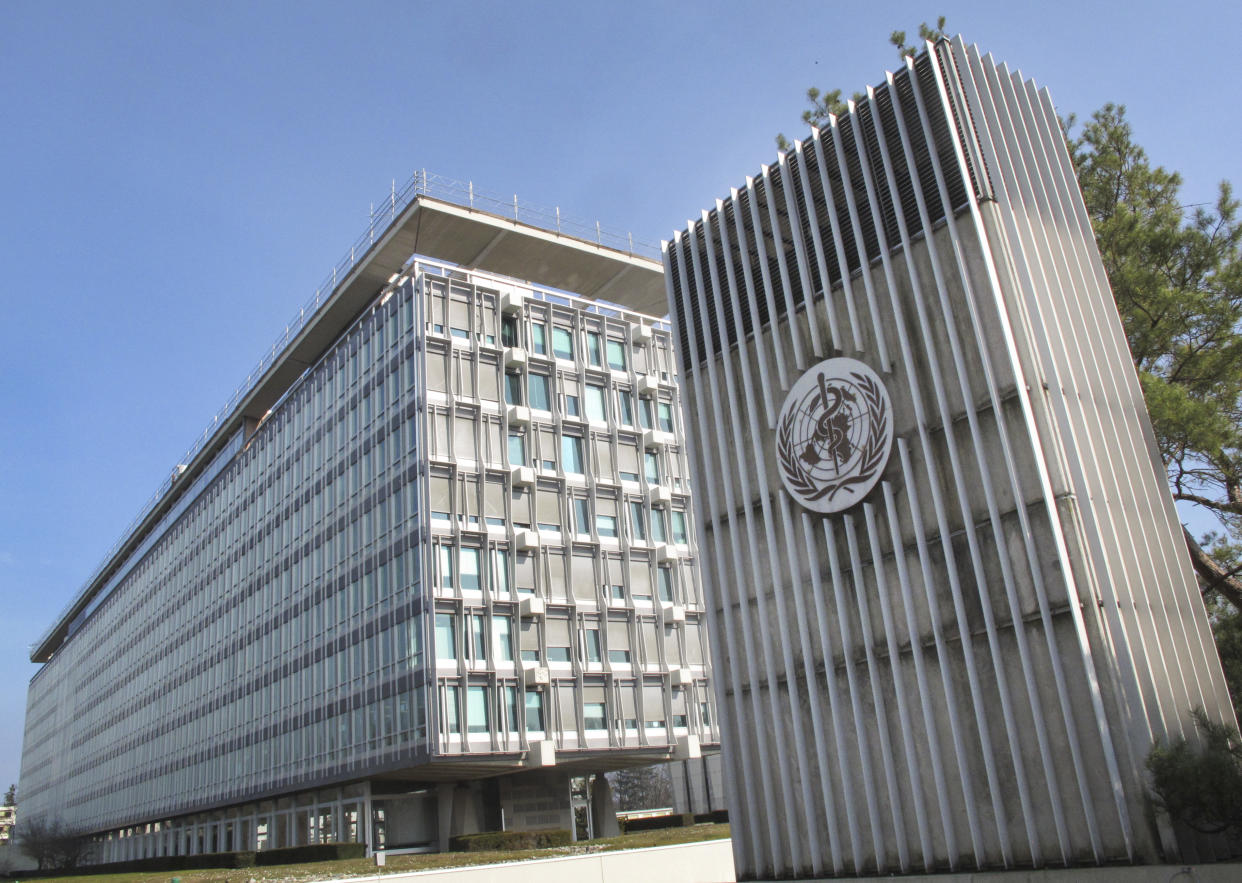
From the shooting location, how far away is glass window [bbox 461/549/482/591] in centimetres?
4266

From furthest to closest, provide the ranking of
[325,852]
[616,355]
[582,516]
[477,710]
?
[616,355], [582,516], [477,710], [325,852]

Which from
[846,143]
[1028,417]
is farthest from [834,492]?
[846,143]

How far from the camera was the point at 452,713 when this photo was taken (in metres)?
40.0

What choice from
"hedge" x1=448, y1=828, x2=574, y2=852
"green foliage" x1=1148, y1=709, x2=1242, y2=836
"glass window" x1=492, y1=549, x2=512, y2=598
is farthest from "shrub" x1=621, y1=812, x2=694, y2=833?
"green foliage" x1=1148, y1=709, x2=1242, y2=836

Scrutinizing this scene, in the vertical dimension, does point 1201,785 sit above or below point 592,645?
below

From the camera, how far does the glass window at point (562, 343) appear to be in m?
50.0

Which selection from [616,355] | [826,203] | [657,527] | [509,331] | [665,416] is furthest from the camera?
[665,416]

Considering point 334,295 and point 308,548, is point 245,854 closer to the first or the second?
point 308,548

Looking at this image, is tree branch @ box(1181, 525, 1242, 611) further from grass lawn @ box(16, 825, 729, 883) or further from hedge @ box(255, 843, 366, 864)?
hedge @ box(255, 843, 366, 864)

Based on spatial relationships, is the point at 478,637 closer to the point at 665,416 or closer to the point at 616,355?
the point at 665,416

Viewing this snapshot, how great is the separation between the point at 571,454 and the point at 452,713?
13622mm

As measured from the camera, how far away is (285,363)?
5788 centimetres

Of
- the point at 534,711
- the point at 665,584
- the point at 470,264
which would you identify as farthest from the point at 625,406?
the point at 534,711

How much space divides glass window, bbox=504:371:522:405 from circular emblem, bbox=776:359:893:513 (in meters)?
26.8
